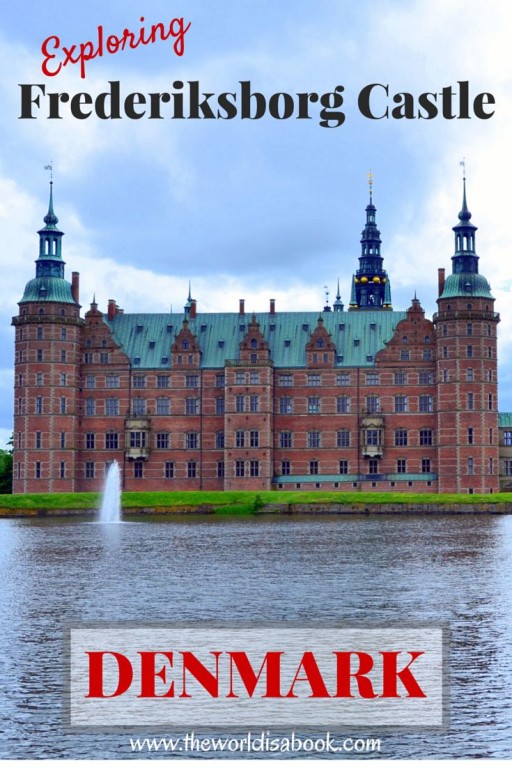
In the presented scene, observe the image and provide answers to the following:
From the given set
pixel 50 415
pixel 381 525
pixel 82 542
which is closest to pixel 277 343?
pixel 50 415

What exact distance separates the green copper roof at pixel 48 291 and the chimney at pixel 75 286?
4.83 feet

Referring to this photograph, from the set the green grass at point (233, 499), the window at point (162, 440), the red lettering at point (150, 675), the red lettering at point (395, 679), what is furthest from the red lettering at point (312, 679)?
the window at point (162, 440)

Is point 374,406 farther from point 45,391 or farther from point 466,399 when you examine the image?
point 45,391

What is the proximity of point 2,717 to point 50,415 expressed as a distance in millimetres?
90353

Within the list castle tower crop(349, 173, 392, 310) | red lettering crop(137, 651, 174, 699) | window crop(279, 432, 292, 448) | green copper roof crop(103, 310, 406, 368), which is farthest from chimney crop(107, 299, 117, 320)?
red lettering crop(137, 651, 174, 699)

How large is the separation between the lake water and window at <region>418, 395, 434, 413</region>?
35677mm

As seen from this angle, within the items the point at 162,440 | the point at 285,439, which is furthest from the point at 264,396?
the point at 162,440

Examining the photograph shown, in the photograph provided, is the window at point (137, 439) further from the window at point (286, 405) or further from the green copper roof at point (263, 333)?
the window at point (286, 405)

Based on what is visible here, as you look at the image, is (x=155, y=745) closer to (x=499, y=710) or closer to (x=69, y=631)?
(x=499, y=710)

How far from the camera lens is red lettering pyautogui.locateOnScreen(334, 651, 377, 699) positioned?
2614cm

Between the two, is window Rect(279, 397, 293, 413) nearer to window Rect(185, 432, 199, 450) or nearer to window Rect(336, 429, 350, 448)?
window Rect(336, 429, 350, 448)

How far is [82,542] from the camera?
216 ft

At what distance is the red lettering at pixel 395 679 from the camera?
26.1 metres

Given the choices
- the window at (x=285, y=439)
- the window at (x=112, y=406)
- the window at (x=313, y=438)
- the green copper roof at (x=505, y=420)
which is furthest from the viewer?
the green copper roof at (x=505, y=420)
